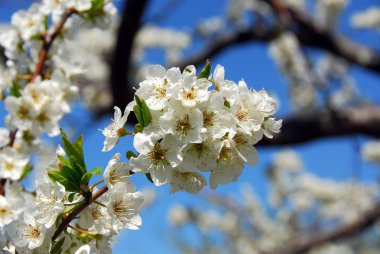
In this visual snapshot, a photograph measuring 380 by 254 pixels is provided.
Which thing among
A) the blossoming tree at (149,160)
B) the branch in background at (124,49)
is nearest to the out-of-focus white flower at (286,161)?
the branch in background at (124,49)

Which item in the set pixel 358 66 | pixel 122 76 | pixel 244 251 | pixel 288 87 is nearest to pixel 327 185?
pixel 244 251

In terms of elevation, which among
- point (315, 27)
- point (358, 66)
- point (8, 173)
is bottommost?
point (358, 66)

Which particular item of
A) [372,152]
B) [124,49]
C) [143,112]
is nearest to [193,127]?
[143,112]

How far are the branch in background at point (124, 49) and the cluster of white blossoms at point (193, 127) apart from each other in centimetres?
220

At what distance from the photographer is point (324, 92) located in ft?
8.83

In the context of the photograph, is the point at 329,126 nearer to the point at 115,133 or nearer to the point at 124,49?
the point at 124,49

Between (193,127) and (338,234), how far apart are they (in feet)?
13.6

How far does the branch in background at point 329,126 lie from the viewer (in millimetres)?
3486

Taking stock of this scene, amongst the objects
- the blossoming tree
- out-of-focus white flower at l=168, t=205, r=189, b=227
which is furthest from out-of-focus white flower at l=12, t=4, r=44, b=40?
out-of-focus white flower at l=168, t=205, r=189, b=227

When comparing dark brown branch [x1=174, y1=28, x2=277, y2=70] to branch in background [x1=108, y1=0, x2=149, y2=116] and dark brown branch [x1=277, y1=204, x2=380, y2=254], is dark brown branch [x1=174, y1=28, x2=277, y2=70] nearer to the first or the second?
branch in background [x1=108, y1=0, x2=149, y2=116]

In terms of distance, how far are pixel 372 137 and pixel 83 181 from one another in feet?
10.7

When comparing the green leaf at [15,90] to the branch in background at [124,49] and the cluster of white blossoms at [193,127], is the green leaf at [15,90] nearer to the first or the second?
the cluster of white blossoms at [193,127]

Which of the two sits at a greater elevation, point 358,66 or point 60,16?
point 60,16

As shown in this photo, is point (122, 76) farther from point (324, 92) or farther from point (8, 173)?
point (8, 173)
